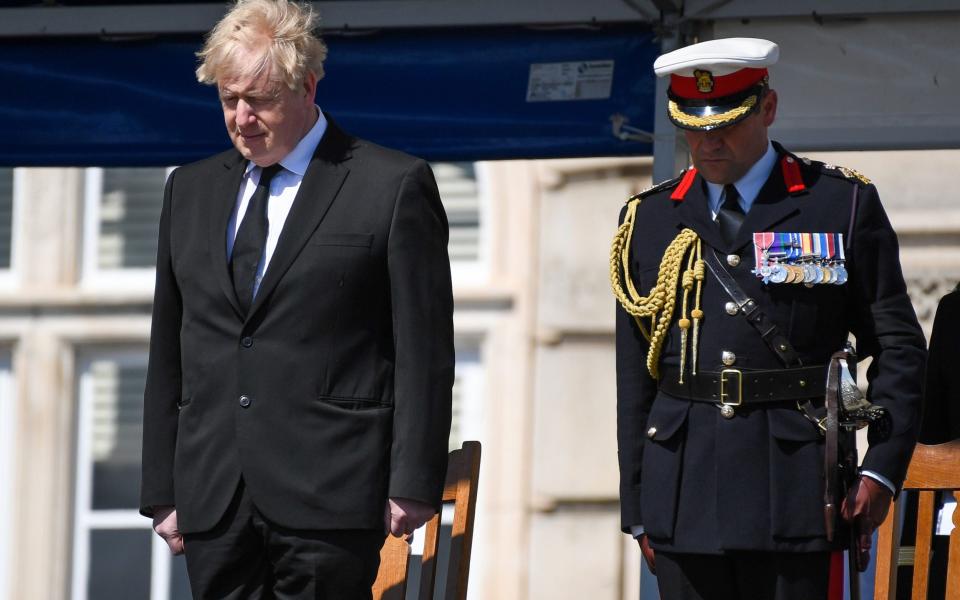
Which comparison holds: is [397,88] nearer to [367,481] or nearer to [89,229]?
[367,481]

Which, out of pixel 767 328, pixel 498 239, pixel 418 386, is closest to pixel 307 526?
pixel 418 386

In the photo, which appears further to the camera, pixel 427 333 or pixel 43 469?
pixel 43 469

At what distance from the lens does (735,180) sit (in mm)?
3195

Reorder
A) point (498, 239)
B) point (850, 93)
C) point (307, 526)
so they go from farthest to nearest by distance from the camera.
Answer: point (498, 239) < point (850, 93) < point (307, 526)

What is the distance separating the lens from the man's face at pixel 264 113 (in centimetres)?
299

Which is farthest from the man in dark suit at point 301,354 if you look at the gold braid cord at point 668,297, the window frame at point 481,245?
the window frame at point 481,245

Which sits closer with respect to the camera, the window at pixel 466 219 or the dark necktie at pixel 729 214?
the dark necktie at pixel 729 214

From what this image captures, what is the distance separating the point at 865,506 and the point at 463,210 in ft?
11.7

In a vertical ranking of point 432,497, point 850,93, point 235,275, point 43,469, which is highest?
point 850,93

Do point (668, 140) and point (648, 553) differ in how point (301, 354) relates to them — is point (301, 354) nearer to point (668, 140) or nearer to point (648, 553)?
point (648, 553)

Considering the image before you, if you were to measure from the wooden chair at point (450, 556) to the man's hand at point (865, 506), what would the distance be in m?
0.92

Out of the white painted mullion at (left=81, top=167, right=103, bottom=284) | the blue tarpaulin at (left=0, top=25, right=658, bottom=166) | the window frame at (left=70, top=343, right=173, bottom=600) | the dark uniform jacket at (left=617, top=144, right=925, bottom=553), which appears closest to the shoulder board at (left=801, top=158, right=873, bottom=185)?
the dark uniform jacket at (left=617, top=144, right=925, bottom=553)

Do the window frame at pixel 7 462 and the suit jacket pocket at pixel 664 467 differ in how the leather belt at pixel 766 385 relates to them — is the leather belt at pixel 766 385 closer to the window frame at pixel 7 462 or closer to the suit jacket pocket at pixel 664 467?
the suit jacket pocket at pixel 664 467

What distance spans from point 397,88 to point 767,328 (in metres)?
1.73
